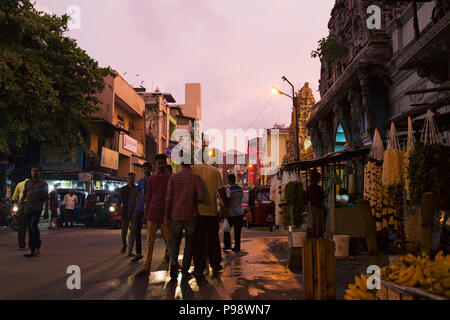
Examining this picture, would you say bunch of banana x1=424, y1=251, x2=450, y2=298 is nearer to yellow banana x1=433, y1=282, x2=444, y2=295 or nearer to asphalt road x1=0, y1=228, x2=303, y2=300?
yellow banana x1=433, y1=282, x2=444, y2=295

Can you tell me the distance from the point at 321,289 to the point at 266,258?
4607 millimetres

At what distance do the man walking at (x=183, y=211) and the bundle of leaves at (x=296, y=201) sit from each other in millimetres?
6524

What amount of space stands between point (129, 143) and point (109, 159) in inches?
237

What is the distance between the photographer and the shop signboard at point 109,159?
30812 mm

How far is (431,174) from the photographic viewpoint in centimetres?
494

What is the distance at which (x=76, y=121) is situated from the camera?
21.0 meters

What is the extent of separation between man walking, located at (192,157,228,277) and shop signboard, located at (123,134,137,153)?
3083cm

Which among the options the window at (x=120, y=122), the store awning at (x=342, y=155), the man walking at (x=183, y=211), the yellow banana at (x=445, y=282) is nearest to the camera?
the yellow banana at (x=445, y=282)

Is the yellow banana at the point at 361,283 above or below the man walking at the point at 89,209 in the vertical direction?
below

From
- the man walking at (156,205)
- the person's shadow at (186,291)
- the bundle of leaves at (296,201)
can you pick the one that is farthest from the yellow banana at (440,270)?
the bundle of leaves at (296,201)

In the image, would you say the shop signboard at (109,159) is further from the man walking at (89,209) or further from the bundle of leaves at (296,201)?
the bundle of leaves at (296,201)

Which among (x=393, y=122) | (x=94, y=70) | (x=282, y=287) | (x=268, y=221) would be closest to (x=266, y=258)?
(x=282, y=287)

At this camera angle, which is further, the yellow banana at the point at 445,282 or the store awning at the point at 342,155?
the store awning at the point at 342,155

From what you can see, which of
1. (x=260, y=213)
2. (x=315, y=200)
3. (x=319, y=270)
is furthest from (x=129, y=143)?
(x=319, y=270)
